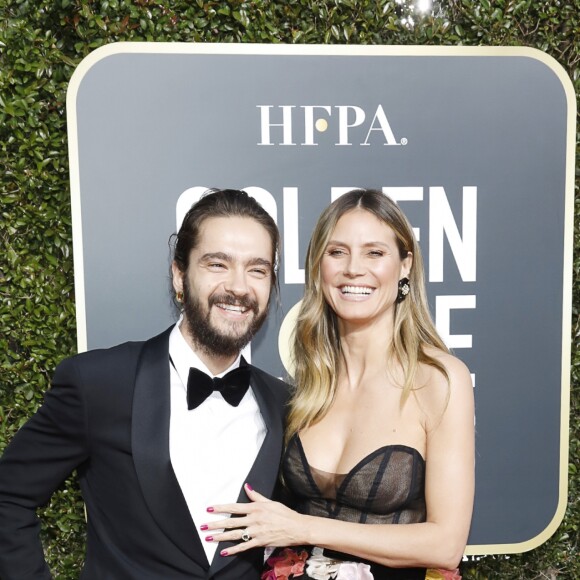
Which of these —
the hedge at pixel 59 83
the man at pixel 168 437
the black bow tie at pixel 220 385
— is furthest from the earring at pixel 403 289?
the hedge at pixel 59 83

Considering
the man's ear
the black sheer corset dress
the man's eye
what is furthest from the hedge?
the black sheer corset dress

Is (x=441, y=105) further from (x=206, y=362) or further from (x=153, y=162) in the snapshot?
(x=206, y=362)

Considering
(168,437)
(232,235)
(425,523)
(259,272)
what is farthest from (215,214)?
(425,523)

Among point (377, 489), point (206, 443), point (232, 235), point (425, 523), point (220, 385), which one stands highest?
point (232, 235)

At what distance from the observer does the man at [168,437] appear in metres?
1.83

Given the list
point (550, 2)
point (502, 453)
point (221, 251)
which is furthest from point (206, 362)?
point (550, 2)

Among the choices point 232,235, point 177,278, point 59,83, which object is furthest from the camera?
point 59,83

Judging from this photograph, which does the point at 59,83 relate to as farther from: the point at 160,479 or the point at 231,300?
the point at 160,479

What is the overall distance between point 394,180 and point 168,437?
4.38 feet

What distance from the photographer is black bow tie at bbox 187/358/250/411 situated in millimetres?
1915

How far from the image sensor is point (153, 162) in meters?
2.46

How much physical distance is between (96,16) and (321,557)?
6.80 ft

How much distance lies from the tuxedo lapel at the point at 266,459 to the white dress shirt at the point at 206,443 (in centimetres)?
3

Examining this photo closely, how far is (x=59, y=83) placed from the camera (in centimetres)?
248
